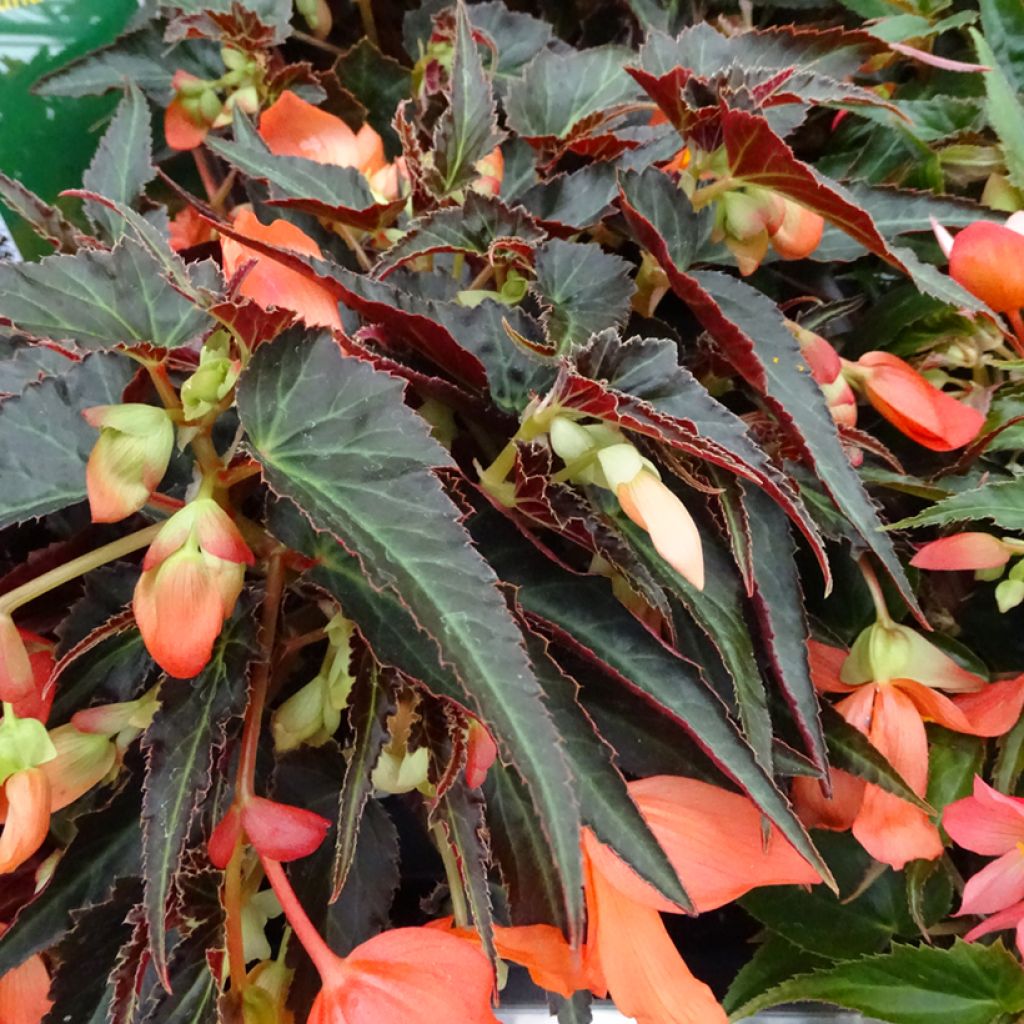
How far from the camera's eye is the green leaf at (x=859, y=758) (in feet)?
1.31

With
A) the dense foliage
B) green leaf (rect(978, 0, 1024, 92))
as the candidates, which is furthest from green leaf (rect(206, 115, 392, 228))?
green leaf (rect(978, 0, 1024, 92))

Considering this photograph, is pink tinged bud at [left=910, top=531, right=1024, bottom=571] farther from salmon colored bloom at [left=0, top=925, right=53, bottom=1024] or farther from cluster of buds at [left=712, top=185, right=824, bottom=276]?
salmon colored bloom at [left=0, top=925, right=53, bottom=1024]

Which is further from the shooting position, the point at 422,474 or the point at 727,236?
the point at 727,236

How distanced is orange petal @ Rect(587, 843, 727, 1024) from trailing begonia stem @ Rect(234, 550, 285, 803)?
0.47 ft

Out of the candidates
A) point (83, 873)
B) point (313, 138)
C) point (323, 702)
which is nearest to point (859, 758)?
point (323, 702)

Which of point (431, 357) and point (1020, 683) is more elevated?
point (431, 357)

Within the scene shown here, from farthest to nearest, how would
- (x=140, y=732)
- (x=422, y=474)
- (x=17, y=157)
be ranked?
(x=17, y=157) → (x=140, y=732) → (x=422, y=474)

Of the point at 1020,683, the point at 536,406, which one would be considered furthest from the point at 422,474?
the point at 1020,683

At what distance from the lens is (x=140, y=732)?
1.27ft

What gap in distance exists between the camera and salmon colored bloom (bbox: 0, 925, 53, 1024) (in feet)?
1.37

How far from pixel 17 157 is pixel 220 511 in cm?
46

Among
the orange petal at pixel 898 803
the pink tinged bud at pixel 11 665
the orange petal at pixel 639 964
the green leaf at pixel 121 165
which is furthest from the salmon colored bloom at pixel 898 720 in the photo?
the green leaf at pixel 121 165

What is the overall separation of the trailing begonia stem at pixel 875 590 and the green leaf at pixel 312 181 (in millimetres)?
305

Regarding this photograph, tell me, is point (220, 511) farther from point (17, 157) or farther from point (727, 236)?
point (17, 157)
